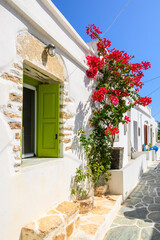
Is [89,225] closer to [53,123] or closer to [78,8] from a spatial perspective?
[53,123]

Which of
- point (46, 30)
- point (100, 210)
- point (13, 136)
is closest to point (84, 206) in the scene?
point (100, 210)

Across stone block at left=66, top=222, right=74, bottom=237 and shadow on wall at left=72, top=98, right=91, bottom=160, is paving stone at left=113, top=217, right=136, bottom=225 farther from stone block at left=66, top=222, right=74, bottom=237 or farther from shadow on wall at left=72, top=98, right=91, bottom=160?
shadow on wall at left=72, top=98, right=91, bottom=160

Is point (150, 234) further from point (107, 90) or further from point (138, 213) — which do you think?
point (107, 90)

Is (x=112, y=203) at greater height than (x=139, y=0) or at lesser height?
lesser

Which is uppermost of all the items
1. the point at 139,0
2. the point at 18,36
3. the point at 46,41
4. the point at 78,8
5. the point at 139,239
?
the point at 139,0

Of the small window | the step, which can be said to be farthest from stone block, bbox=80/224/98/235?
the small window

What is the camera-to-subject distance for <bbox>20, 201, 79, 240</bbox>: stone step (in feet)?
9.24

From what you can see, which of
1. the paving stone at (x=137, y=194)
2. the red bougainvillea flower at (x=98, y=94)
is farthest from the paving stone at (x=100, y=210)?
the red bougainvillea flower at (x=98, y=94)

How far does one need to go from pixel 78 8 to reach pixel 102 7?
769 mm

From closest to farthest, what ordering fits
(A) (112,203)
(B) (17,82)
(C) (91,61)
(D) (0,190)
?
(D) (0,190)
(B) (17,82)
(A) (112,203)
(C) (91,61)

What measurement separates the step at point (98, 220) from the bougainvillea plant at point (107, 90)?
691 millimetres

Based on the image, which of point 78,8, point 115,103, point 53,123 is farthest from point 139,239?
point 78,8

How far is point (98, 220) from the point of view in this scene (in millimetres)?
4137

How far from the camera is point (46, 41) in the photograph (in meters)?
3.74
